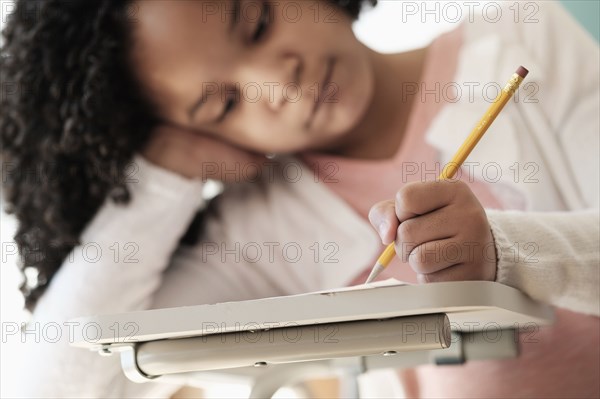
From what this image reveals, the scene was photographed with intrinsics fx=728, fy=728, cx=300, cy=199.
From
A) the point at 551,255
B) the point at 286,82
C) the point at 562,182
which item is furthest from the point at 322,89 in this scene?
the point at 551,255

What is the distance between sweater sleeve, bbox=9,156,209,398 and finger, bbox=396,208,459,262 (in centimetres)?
39

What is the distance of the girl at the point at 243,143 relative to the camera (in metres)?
0.83

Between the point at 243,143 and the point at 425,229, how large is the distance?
49cm

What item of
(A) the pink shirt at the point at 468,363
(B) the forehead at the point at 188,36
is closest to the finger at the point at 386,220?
(A) the pink shirt at the point at 468,363

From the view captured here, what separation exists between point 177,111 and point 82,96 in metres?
0.12

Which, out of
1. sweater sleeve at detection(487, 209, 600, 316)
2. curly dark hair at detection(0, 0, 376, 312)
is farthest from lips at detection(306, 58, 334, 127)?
sweater sleeve at detection(487, 209, 600, 316)

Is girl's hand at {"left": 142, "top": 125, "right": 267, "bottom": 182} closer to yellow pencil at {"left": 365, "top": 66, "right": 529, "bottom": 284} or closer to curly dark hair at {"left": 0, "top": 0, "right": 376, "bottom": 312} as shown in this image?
curly dark hair at {"left": 0, "top": 0, "right": 376, "bottom": 312}

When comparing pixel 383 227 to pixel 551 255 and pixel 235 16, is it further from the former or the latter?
pixel 235 16

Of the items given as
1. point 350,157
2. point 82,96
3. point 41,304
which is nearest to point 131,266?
point 41,304

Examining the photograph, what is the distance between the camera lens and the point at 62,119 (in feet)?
2.97

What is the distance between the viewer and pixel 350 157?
0.97 m

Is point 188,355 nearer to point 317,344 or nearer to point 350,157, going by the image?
point 317,344

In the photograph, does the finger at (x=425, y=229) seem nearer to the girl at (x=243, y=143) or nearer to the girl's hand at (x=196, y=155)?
the girl at (x=243, y=143)

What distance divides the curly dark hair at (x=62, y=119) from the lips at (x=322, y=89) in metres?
0.22
